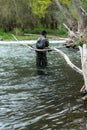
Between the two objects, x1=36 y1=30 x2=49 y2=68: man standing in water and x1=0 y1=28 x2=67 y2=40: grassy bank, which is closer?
x1=36 y1=30 x2=49 y2=68: man standing in water

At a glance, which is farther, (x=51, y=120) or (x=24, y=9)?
(x=24, y=9)

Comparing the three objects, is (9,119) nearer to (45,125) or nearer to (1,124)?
(1,124)

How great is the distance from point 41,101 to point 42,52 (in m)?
7.18

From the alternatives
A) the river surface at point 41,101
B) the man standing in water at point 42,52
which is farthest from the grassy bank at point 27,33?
the river surface at point 41,101

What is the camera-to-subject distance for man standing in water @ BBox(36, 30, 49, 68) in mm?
19431

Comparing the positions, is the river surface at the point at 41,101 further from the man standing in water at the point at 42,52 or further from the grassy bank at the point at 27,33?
the grassy bank at the point at 27,33

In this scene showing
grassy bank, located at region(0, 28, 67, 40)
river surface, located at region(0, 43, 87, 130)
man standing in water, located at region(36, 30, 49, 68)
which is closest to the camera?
river surface, located at region(0, 43, 87, 130)

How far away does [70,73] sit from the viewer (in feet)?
66.5

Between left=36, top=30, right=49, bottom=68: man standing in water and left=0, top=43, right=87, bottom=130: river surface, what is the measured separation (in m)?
0.44

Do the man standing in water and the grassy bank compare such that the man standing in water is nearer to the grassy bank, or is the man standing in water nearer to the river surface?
the river surface

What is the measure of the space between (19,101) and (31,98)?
2.06 ft

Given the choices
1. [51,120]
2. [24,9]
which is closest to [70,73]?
[51,120]

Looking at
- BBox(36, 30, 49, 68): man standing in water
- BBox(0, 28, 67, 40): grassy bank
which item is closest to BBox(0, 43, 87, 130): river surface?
BBox(36, 30, 49, 68): man standing in water

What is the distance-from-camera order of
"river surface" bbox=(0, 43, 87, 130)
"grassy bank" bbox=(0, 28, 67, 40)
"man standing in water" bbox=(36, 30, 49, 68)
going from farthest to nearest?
"grassy bank" bbox=(0, 28, 67, 40)
"man standing in water" bbox=(36, 30, 49, 68)
"river surface" bbox=(0, 43, 87, 130)
